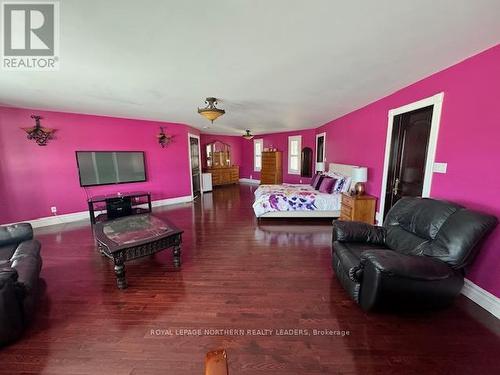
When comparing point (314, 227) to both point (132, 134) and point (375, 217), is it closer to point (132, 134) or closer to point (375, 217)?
point (375, 217)

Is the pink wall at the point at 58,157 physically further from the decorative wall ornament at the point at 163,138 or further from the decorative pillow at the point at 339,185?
the decorative pillow at the point at 339,185

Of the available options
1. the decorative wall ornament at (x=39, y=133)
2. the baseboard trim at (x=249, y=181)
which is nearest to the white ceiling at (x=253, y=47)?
the decorative wall ornament at (x=39, y=133)

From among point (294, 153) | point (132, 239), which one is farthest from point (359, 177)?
point (294, 153)

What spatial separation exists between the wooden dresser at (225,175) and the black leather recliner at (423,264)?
23.4ft

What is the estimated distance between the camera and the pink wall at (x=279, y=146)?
294 inches

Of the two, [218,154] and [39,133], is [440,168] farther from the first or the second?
[218,154]

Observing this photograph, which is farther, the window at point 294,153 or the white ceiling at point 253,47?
the window at point 294,153

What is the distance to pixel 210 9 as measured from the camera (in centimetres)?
138

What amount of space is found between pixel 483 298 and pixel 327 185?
298cm

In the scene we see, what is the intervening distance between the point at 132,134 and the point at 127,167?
0.83 metres

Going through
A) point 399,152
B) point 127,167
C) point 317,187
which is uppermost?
point 399,152

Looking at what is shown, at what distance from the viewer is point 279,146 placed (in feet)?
28.2

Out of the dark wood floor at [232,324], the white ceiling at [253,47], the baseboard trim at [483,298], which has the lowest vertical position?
the dark wood floor at [232,324]

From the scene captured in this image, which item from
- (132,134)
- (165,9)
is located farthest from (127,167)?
(165,9)
